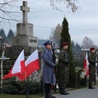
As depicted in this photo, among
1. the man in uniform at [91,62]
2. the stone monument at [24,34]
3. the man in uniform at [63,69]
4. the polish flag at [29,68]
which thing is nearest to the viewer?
the polish flag at [29,68]

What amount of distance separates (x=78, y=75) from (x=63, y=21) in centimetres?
257

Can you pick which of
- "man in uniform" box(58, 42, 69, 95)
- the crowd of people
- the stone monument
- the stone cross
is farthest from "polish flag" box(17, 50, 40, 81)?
the stone cross

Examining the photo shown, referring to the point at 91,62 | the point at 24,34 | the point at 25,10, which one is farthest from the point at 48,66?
the point at 25,10

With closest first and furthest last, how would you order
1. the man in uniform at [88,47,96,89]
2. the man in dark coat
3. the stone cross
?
the man in dark coat < the man in uniform at [88,47,96,89] < the stone cross

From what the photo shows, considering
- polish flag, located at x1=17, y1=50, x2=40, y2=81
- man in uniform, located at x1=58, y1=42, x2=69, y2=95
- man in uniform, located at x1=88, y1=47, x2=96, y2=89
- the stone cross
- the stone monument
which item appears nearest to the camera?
polish flag, located at x1=17, y1=50, x2=40, y2=81

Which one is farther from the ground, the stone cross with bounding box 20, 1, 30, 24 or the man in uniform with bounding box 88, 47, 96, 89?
the stone cross with bounding box 20, 1, 30, 24

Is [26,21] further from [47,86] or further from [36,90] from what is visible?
[47,86]

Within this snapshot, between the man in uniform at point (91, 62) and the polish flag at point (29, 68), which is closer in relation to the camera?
the polish flag at point (29, 68)

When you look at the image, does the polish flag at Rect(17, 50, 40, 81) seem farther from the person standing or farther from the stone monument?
the stone monument

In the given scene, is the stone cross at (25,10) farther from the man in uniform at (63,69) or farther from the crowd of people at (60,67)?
the man in uniform at (63,69)

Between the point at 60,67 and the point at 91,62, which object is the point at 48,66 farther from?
the point at 91,62

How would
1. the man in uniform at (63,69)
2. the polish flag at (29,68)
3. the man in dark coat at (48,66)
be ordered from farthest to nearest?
the man in uniform at (63,69) < the man in dark coat at (48,66) < the polish flag at (29,68)

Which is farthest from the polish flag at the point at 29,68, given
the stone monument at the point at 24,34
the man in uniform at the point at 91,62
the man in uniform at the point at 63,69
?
the stone monument at the point at 24,34

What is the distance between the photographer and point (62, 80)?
11.7 meters
